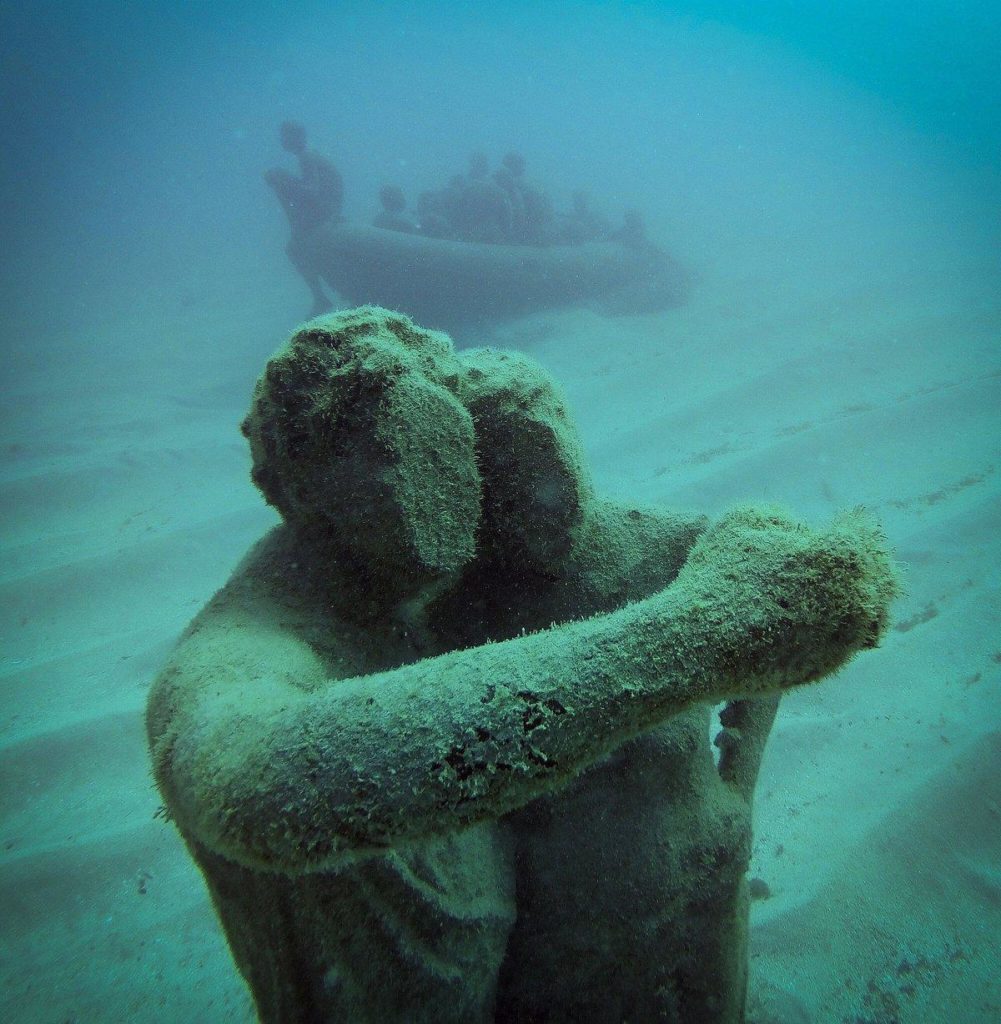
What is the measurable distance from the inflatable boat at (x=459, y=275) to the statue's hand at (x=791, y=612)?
10.9m

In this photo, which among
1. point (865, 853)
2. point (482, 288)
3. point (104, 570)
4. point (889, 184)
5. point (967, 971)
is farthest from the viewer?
point (889, 184)

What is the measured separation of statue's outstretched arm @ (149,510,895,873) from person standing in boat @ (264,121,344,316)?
1311cm

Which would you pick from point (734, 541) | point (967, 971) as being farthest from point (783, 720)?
point (734, 541)

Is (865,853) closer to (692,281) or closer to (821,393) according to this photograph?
(821,393)

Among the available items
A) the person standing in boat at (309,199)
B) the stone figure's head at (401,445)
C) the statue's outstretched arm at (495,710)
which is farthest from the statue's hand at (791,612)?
the person standing in boat at (309,199)

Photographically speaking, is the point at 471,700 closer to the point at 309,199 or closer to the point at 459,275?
the point at 459,275

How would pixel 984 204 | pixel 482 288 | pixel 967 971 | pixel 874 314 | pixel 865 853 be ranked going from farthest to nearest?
pixel 984 204 → pixel 874 314 → pixel 482 288 → pixel 865 853 → pixel 967 971

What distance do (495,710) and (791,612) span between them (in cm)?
52

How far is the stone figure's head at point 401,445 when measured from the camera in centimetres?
131

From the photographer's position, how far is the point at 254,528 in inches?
271

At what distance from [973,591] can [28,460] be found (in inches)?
461

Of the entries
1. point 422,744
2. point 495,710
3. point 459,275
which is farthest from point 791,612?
point 459,275

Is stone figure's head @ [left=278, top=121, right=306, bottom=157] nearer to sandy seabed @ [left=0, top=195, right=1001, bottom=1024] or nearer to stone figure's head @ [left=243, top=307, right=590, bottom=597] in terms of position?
sandy seabed @ [left=0, top=195, right=1001, bottom=1024]

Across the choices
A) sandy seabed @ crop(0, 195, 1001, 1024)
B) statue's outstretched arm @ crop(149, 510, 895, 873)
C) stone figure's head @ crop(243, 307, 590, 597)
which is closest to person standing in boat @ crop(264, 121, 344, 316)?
sandy seabed @ crop(0, 195, 1001, 1024)
